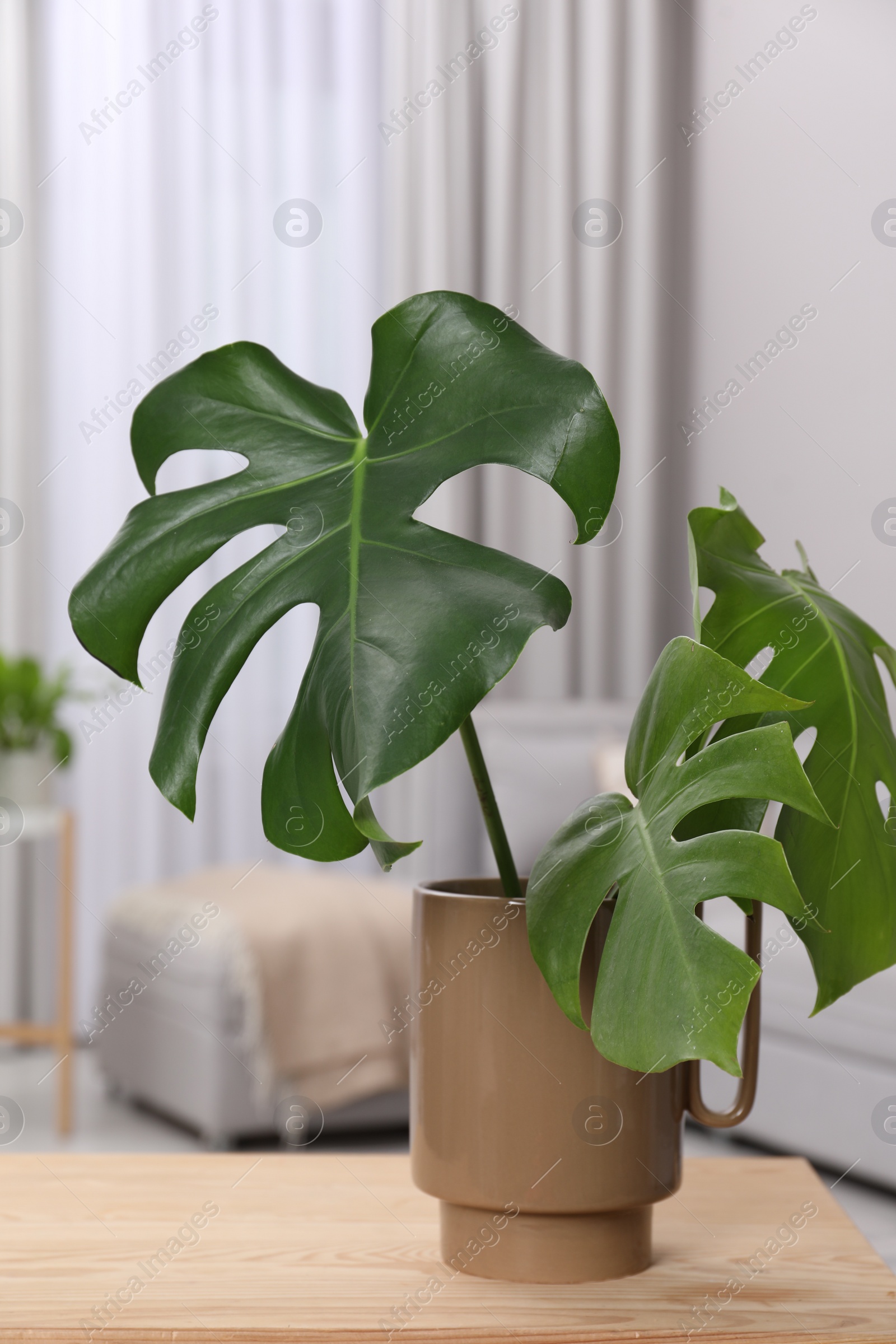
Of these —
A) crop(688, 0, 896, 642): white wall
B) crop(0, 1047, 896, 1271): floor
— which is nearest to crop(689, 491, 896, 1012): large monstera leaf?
crop(0, 1047, 896, 1271): floor

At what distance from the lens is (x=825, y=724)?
74cm

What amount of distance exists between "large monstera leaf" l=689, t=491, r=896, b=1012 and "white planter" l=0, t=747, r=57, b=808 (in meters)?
2.43

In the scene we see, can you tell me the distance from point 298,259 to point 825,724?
347 cm

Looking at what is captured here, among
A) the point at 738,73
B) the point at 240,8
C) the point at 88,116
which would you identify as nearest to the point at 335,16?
the point at 240,8

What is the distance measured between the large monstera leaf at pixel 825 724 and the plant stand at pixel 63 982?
215cm

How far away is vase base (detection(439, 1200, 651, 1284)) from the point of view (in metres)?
0.70

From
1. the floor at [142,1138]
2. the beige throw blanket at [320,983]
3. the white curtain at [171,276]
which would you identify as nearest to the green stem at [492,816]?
the floor at [142,1138]

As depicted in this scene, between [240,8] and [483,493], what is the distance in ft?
5.14

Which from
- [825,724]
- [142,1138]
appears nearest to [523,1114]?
[825,724]

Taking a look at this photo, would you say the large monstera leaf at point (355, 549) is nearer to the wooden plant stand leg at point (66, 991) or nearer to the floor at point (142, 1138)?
the floor at point (142, 1138)

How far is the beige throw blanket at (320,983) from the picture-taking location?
2.51 meters

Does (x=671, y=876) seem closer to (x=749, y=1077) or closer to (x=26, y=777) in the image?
(x=749, y=1077)

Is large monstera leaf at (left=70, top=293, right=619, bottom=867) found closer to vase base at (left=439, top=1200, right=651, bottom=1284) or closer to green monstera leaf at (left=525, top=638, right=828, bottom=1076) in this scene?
green monstera leaf at (left=525, top=638, right=828, bottom=1076)

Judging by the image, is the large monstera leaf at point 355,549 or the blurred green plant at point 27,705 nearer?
the large monstera leaf at point 355,549
